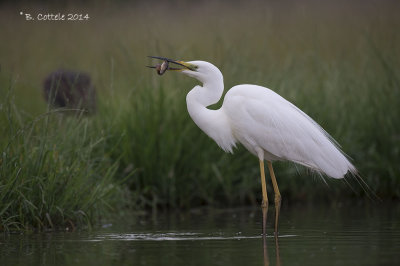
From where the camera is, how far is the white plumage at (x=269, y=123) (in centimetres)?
639

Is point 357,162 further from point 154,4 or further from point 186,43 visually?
point 154,4

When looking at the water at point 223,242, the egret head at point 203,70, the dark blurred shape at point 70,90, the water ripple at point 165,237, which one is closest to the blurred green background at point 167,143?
the dark blurred shape at point 70,90

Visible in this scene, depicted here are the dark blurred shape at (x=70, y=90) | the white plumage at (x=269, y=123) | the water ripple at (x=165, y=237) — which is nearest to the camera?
the water ripple at (x=165, y=237)

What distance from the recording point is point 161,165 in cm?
839

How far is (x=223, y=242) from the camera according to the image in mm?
5434

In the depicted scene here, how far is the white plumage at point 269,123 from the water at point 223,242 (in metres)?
0.62

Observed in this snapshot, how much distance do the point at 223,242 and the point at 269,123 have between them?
56.9 inches

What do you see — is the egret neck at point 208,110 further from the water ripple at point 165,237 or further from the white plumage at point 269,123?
the water ripple at point 165,237

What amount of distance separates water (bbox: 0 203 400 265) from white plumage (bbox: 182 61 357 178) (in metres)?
0.62

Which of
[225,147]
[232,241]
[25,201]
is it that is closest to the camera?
[232,241]

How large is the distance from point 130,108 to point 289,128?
9.49 feet

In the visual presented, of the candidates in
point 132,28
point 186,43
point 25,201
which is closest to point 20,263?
point 25,201

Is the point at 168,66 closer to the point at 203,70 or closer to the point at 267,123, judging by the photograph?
the point at 203,70

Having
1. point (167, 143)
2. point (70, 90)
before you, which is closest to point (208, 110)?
point (167, 143)
